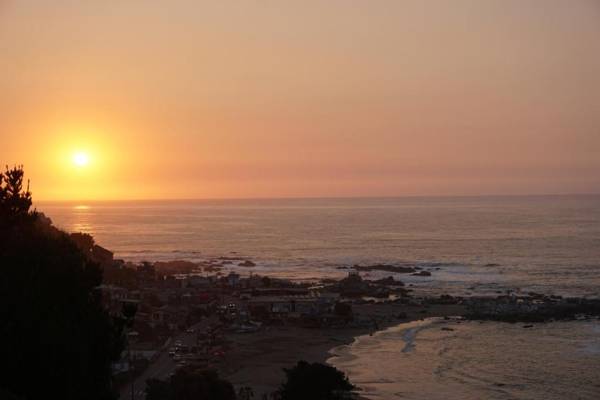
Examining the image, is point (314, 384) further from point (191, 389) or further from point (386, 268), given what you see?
point (386, 268)

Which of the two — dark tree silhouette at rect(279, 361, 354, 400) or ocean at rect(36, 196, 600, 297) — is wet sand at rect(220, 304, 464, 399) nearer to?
dark tree silhouette at rect(279, 361, 354, 400)

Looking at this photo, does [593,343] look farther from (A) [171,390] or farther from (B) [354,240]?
(B) [354,240]

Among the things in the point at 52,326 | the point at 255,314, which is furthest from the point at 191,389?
the point at 255,314

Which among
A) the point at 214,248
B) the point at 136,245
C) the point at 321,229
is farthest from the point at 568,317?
the point at 321,229

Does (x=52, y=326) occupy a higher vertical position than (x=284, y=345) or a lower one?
higher

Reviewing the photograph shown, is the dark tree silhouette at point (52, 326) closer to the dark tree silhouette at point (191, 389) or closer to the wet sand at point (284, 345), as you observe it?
the dark tree silhouette at point (191, 389)
